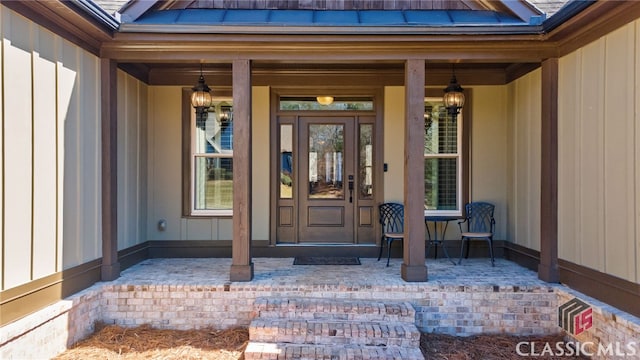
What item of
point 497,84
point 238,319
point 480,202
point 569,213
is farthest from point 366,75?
point 238,319

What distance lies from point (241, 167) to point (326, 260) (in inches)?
70.9

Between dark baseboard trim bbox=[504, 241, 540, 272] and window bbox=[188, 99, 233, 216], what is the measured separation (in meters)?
3.74

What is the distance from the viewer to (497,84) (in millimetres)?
5238

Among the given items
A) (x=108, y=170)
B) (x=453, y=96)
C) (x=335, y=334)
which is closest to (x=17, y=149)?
(x=108, y=170)

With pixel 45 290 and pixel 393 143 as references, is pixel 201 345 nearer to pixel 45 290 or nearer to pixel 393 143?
pixel 45 290

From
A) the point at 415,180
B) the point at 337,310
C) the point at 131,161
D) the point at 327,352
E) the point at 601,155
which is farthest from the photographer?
the point at 131,161

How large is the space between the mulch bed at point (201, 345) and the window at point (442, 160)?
2.01 meters

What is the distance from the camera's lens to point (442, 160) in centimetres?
532

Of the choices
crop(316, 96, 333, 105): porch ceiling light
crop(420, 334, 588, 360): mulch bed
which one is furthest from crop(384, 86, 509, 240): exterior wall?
crop(420, 334, 588, 360): mulch bed

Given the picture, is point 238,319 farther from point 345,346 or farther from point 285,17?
point 285,17

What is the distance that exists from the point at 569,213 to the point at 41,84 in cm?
488

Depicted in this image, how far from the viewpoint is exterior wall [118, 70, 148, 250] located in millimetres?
4480

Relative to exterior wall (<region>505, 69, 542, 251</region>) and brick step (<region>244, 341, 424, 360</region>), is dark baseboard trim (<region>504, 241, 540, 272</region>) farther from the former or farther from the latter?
brick step (<region>244, 341, 424, 360</region>)

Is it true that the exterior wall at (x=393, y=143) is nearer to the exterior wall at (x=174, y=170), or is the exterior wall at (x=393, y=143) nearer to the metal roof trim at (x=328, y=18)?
the metal roof trim at (x=328, y=18)
